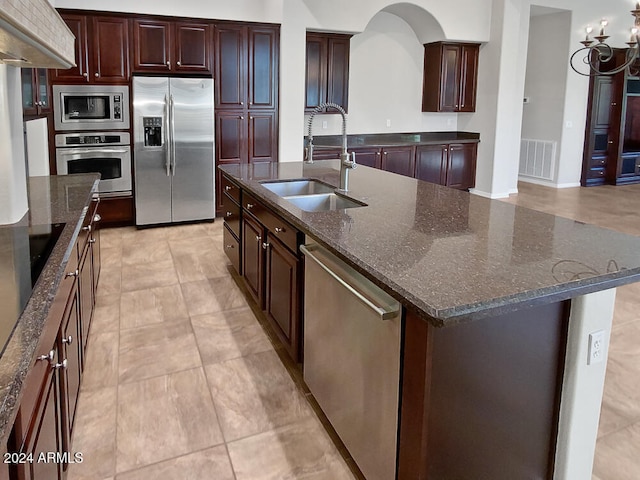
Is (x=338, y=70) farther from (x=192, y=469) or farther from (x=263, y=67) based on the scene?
(x=192, y=469)

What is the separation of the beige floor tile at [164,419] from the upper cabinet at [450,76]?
6300mm

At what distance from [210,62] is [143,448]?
4.76 metres

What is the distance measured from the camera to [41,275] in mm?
1762

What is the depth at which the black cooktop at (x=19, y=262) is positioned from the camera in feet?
4.79

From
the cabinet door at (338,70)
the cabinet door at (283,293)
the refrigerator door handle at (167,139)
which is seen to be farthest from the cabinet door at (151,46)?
the cabinet door at (283,293)

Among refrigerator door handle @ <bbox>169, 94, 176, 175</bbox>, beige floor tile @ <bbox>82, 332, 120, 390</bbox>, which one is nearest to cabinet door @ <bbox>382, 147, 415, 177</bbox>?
refrigerator door handle @ <bbox>169, 94, 176, 175</bbox>

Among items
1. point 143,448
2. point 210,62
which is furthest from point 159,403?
point 210,62

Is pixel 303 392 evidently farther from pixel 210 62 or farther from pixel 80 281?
pixel 210 62

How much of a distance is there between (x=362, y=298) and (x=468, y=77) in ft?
23.0

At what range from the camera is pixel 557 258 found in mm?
1803

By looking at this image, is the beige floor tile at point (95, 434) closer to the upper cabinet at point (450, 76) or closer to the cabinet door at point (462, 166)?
the cabinet door at point (462, 166)

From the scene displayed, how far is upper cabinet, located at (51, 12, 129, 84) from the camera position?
544 centimetres

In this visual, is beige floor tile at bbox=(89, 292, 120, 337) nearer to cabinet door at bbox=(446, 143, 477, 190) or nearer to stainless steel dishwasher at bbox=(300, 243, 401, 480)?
stainless steel dishwasher at bbox=(300, 243, 401, 480)

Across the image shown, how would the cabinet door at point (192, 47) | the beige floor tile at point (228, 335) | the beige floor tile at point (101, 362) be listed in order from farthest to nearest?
the cabinet door at point (192, 47), the beige floor tile at point (228, 335), the beige floor tile at point (101, 362)
